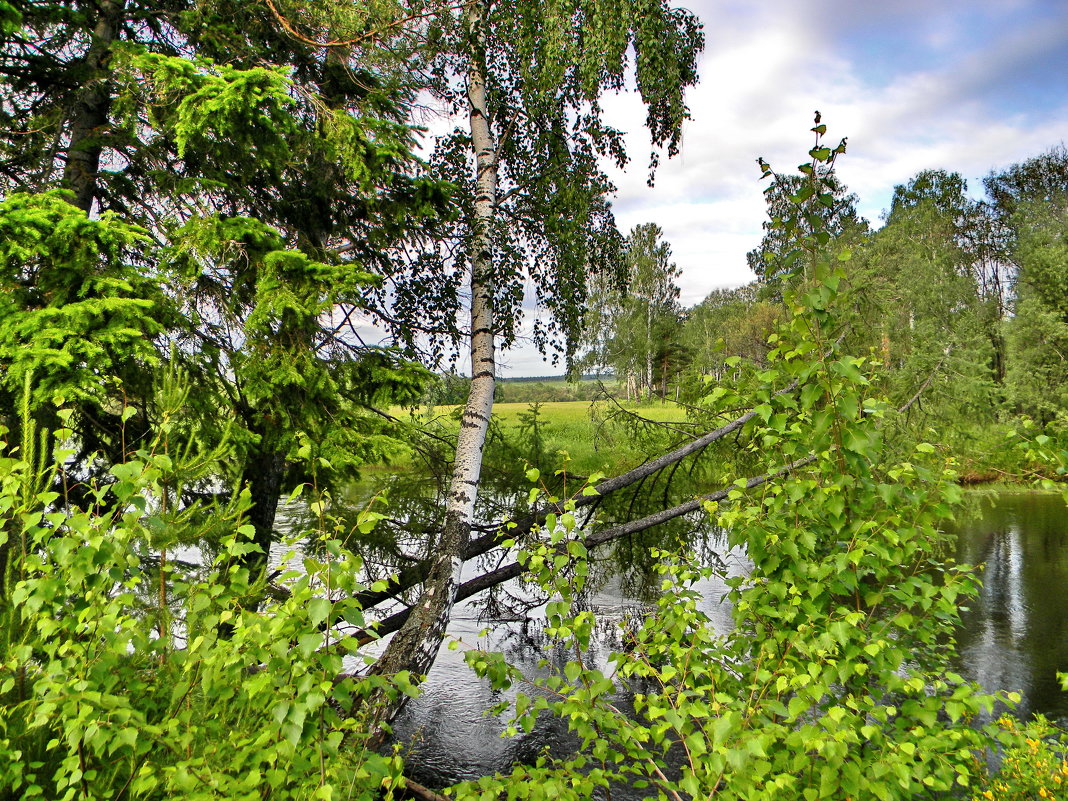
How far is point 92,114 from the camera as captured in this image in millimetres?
5320

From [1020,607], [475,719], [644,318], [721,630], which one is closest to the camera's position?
[475,719]

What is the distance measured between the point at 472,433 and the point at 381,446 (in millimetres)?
937

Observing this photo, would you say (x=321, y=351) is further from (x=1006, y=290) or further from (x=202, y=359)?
(x=1006, y=290)

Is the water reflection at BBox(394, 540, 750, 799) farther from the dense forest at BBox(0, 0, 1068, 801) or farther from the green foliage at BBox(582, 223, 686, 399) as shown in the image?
the green foliage at BBox(582, 223, 686, 399)

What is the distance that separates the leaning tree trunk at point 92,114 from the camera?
199 inches

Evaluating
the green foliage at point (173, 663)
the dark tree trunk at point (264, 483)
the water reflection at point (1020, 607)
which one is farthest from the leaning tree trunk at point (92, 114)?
the water reflection at point (1020, 607)

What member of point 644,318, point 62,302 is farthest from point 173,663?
point 644,318

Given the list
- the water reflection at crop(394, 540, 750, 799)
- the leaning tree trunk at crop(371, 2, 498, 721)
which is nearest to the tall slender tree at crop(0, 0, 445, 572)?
the leaning tree trunk at crop(371, 2, 498, 721)

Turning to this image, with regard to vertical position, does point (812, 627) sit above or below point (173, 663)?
above

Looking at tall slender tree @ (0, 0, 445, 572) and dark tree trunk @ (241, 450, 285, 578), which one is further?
dark tree trunk @ (241, 450, 285, 578)

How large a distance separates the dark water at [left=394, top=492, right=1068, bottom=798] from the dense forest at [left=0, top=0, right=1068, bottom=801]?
2.57 ft

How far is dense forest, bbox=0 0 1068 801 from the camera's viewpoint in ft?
6.96

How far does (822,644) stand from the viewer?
2.19 m

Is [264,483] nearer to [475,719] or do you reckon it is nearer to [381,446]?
[381,446]
